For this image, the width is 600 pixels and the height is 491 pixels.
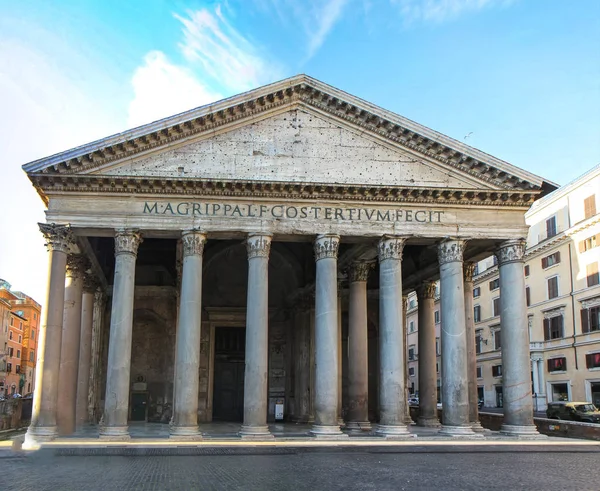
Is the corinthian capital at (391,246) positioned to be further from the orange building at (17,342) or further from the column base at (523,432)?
the orange building at (17,342)

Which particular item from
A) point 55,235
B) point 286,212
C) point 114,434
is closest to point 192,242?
point 286,212

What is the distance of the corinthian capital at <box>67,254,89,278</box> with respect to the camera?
22484 mm

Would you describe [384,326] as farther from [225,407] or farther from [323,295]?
[225,407]

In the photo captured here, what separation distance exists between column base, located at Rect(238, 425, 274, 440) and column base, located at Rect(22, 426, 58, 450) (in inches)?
209

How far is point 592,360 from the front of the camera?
4000cm

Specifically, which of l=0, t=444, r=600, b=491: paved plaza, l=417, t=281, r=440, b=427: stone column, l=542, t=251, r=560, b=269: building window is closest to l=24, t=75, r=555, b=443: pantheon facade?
l=417, t=281, r=440, b=427: stone column

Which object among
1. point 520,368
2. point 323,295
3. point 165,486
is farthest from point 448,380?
point 165,486

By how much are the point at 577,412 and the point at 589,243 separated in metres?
12.3

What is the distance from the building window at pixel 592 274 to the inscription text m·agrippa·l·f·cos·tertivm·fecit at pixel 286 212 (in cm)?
2203

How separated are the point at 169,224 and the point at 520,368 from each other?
38.9 feet

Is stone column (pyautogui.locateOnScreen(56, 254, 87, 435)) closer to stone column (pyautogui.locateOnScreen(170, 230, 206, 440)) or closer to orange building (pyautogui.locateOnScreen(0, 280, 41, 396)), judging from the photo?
stone column (pyautogui.locateOnScreen(170, 230, 206, 440))

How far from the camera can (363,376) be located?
23078mm

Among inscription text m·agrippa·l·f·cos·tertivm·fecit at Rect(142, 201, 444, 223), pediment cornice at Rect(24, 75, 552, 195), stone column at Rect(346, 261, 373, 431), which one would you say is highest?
pediment cornice at Rect(24, 75, 552, 195)

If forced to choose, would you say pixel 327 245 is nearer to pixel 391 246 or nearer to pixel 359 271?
pixel 391 246
